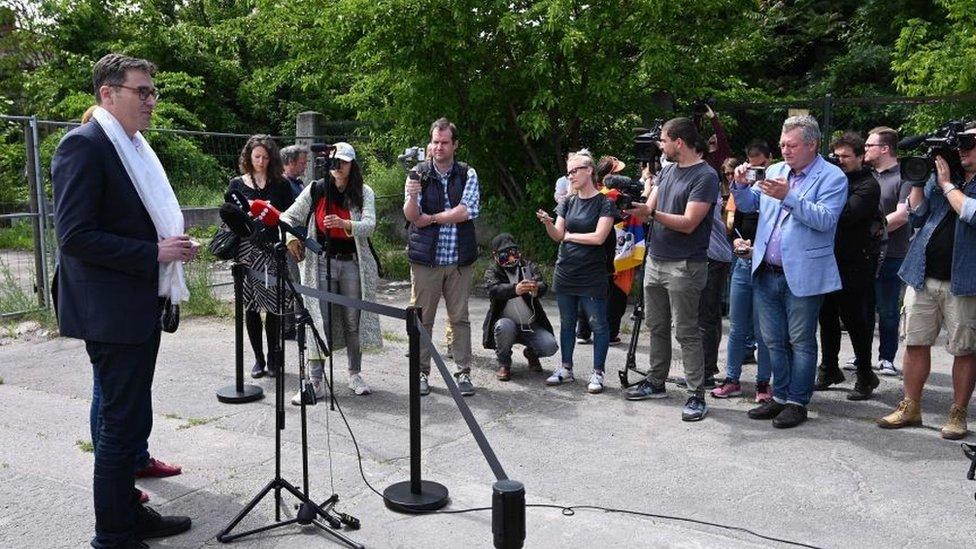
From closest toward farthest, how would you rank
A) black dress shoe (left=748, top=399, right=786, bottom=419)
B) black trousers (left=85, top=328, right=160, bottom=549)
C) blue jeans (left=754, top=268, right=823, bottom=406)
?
black trousers (left=85, top=328, right=160, bottom=549)
blue jeans (left=754, top=268, right=823, bottom=406)
black dress shoe (left=748, top=399, right=786, bottom=419)

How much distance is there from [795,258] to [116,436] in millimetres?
3954

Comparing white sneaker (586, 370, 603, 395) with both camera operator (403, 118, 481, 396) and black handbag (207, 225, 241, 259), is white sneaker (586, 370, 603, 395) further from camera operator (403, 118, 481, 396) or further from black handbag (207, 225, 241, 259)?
black handbag (207, 225, 241, 259)

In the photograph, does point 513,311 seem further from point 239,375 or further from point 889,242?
point 889,242

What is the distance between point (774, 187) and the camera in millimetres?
5238

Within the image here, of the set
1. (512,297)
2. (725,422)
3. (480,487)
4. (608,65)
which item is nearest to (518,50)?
(608,65)

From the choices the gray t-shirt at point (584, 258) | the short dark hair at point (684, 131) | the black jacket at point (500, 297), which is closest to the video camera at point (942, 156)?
the short dark hair at point (684, 131)

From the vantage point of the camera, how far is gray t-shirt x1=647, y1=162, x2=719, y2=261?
18.8 feet

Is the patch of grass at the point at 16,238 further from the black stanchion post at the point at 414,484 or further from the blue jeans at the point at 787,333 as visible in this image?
the blue jeans at the point at 787,333

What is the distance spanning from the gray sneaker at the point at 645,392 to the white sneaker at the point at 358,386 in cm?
188

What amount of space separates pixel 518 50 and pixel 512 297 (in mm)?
4263

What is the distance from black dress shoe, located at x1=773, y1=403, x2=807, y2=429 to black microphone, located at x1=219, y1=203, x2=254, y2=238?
3.50m

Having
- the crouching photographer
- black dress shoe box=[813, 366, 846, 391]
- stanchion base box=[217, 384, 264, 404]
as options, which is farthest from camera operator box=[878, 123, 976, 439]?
stanchion base box=[217, 384, 264, 404]

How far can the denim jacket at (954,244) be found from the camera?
5.21 metres

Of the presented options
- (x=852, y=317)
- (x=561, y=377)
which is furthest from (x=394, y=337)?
(x=852, y=317)
